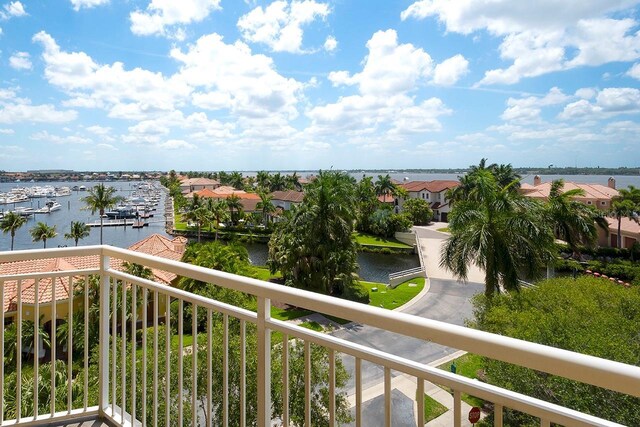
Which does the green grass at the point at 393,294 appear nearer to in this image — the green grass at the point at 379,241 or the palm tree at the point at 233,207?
the green grass at the point at 379,241

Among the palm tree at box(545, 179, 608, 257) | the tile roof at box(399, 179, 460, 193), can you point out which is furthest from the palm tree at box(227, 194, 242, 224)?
the palm tree at box(545, 179, 608, 257)

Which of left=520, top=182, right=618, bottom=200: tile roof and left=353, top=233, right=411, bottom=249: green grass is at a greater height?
left=520, top=182, right=618, bottom=200: tile roof

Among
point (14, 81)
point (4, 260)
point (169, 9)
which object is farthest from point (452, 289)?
point (4, 260)

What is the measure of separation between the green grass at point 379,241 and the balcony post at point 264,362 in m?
35.1

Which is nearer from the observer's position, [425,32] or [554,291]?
[554,291]

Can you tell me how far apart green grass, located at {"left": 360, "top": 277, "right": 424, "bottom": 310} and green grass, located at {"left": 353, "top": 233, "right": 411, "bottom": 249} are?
1222 centimetres

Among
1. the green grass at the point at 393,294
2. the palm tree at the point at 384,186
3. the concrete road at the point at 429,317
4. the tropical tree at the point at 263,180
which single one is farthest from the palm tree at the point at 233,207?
the concrete road at the point at 429,317

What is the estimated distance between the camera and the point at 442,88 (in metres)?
26.1

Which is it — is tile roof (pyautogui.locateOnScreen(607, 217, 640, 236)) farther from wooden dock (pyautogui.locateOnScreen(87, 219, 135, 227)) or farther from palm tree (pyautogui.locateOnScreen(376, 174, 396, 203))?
wooden dock (pyautogui.locateOnScreen(87, 219, 135, 227))

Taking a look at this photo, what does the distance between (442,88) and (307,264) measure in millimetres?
14595

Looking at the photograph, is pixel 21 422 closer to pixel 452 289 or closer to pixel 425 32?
pixel 425 32

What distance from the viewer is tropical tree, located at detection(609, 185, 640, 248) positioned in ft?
103

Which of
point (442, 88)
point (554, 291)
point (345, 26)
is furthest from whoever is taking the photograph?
point (442, 88)

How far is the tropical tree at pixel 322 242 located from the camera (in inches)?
840
